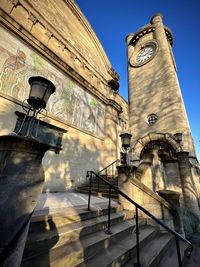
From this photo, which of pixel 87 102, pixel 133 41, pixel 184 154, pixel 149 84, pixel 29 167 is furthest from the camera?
pixel 133 41

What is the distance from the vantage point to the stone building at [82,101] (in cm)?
584

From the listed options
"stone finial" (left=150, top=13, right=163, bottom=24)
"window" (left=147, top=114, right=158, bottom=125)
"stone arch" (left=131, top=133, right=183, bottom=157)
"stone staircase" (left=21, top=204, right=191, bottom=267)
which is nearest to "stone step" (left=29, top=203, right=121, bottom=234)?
"stone staircase" (left=21, top=204, right=191, bottom=267)

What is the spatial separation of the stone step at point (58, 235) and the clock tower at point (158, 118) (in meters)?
3.83

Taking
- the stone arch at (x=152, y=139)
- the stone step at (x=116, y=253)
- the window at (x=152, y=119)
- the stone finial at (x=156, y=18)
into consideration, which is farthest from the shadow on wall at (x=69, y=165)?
the stone finial at (x=156, y=18)

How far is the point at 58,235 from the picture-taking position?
2029 millimetres

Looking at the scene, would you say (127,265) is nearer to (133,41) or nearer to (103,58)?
(103,58)

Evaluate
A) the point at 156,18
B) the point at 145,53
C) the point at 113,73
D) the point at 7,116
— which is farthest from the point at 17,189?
the point at 156,18

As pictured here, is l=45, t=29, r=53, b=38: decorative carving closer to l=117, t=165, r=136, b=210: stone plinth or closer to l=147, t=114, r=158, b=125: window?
l=117, t=165, r=136, b=210: stone plinth

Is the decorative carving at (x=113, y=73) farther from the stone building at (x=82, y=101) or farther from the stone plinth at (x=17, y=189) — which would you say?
the stone plinth at (x=17, y=189)

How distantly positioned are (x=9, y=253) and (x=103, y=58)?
46.0ft

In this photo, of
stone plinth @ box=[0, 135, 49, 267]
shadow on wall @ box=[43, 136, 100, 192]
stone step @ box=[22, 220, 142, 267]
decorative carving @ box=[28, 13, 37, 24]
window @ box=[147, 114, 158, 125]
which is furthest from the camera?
window @ box=[147, 114, 158, 125]

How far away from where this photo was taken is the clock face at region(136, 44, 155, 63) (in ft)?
50.4

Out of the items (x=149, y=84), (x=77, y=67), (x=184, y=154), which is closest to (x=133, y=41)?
(x=149, y=84)

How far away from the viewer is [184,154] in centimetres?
766
